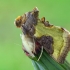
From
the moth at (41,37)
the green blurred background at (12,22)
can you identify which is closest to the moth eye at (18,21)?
the moth at (41,37)

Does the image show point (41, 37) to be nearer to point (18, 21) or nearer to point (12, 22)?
point (18, 21)

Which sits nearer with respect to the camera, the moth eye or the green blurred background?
the moth eye

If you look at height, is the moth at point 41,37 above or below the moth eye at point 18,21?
below

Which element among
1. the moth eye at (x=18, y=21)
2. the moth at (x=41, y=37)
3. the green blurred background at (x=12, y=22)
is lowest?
the green blurred background at (x=12, y=22)

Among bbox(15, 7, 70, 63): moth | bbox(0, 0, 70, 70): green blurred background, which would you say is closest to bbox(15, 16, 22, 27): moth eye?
bbox(15, 7, 70, 63): moth

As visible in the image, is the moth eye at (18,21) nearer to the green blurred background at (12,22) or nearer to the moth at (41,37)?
the moth at (41,37)

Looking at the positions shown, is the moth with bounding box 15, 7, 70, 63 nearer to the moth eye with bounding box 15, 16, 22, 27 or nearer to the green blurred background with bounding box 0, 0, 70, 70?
the moth eye with bounding box 15, 16, 22, 27

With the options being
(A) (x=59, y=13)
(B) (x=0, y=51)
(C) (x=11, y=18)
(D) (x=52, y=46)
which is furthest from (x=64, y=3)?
(D) (x=52, y=46)
